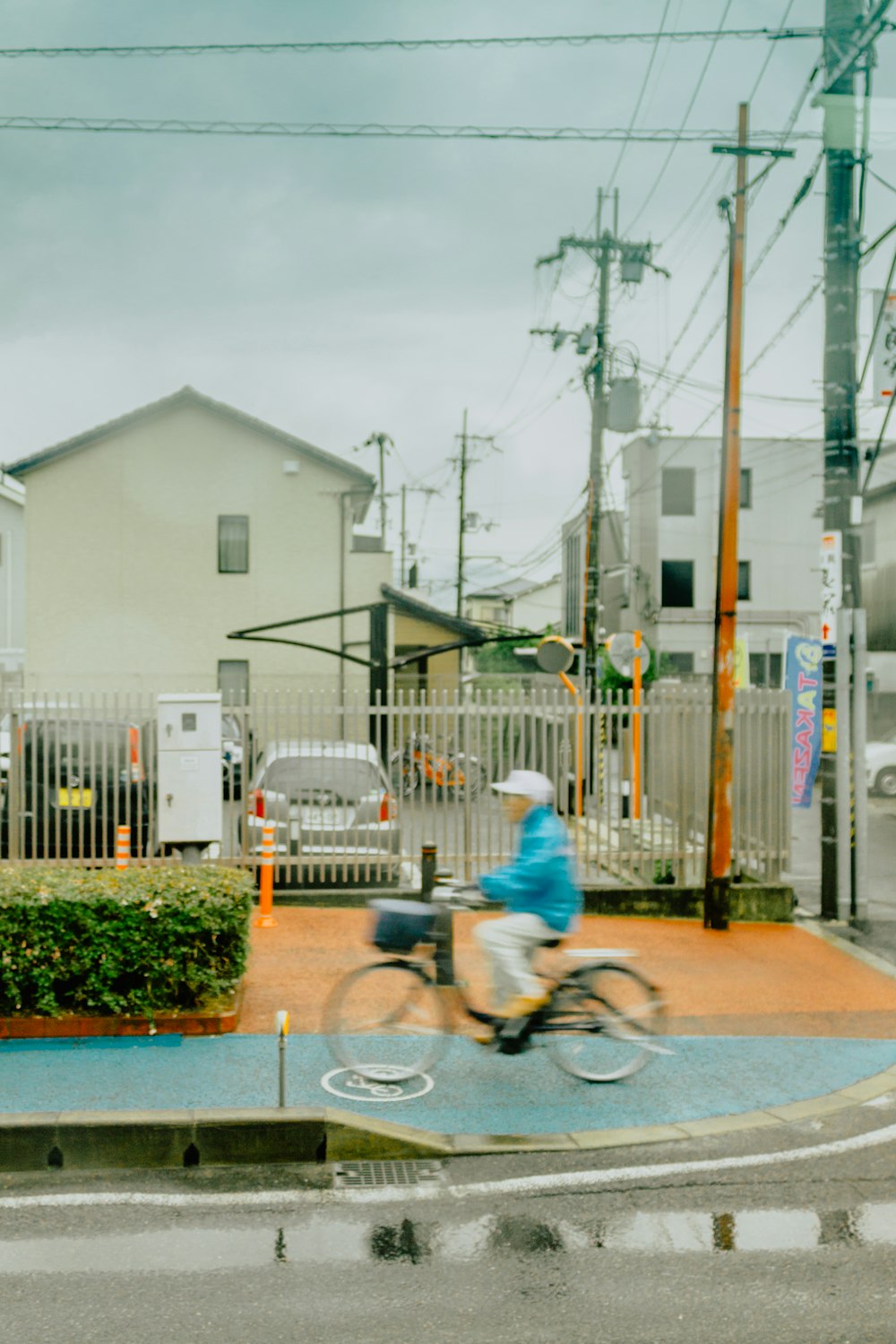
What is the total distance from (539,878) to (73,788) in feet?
21.7

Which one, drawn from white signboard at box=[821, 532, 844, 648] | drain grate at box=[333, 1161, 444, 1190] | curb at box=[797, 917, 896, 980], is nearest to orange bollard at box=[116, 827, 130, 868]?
drain grate at box=[333, 1161, 444, 1190]

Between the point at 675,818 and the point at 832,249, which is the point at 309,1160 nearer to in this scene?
the point at 675,818

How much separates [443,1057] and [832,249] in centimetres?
845

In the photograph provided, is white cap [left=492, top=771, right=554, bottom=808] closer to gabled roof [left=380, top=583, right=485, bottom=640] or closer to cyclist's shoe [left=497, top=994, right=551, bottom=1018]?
cyclist's shoe [left=497, top=994, right=551, bottom=1018]

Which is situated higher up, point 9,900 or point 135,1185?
point 9,900

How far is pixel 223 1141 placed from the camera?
5875 mm

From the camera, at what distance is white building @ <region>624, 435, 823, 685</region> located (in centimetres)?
4766

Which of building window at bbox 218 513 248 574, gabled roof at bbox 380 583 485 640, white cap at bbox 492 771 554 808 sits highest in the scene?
building window at bbox 218 513 248 574

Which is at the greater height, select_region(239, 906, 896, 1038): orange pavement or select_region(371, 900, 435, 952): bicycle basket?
select_region(371, 900, 435, 952): bicycle basket

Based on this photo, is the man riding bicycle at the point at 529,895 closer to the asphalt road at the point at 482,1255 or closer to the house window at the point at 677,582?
the asphalt road at the point at 482,1255

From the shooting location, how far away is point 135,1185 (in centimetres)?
562

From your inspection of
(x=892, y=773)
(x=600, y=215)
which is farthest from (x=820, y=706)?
(x=600, y=215)

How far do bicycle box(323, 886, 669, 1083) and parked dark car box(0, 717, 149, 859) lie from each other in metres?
5.48

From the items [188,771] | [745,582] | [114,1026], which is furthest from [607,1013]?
[745,582]
